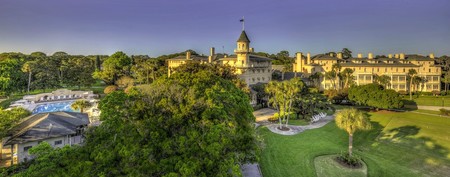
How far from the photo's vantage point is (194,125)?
13.1m

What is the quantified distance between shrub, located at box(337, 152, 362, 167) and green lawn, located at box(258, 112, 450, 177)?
0.91m

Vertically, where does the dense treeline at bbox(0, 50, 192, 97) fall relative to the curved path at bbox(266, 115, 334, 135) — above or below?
above

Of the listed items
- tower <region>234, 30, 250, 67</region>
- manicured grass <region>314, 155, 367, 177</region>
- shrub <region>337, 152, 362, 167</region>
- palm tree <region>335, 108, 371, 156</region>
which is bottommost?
manicured grass <region>314, 155, 367, 177</region>

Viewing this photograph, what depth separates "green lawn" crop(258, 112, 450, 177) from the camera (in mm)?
20703

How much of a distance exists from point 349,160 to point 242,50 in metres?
36.8

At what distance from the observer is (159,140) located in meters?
12.0

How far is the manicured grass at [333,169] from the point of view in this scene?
1984 cm

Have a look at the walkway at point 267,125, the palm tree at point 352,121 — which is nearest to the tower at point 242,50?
the walkway at point 267,125

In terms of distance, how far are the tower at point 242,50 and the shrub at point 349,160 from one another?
34.9 meters

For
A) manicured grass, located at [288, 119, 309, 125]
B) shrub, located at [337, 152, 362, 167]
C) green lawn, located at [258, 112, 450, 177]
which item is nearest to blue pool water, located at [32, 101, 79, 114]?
green lawn, located at [258, 112, 450, 177]

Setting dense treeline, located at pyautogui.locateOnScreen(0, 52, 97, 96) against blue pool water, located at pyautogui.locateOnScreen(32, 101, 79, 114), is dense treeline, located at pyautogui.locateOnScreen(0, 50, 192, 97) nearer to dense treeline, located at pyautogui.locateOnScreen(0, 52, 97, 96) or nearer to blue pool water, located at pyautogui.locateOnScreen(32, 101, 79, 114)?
dense treeline, located at pyautogui.locateOnScreen(0, 52, 97, 96)

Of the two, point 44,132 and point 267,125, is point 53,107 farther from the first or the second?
point 267,125

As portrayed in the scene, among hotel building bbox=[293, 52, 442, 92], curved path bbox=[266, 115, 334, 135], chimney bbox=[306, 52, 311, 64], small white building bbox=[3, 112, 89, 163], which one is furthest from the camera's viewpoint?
chimney bbox=[306, 52, 311, 64]

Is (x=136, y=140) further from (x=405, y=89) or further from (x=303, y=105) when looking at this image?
(x=405, y=89)
